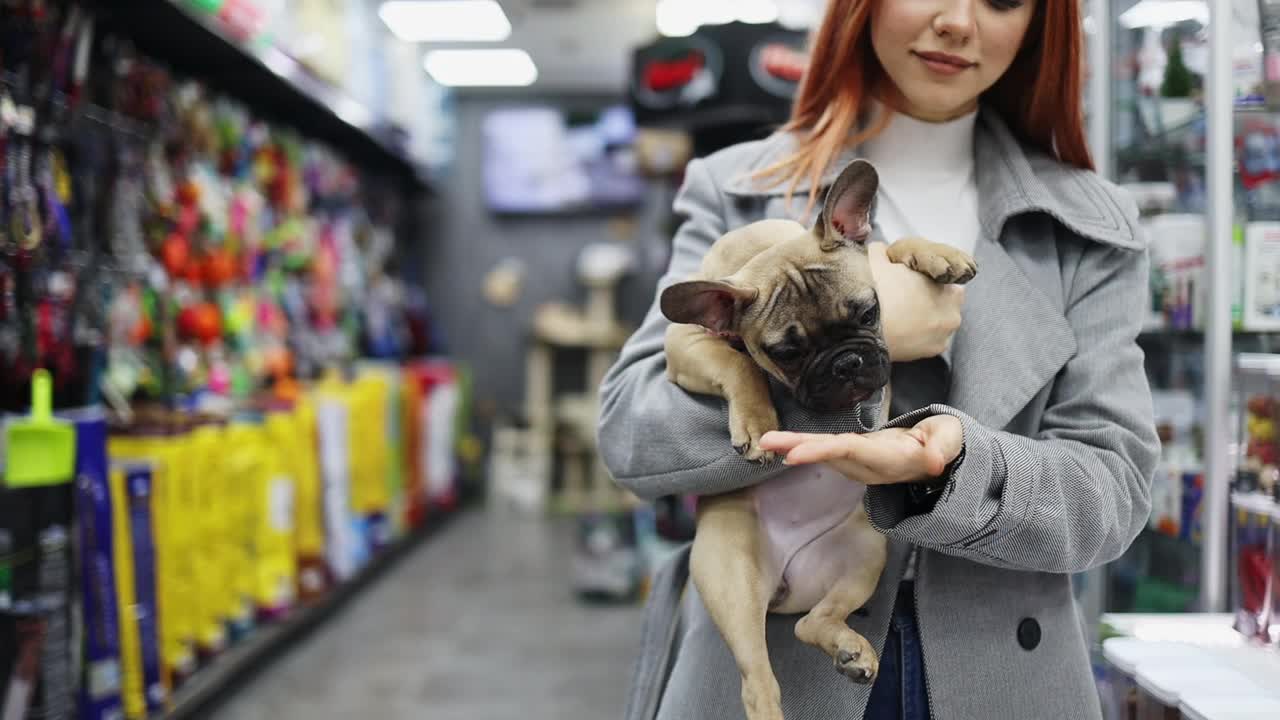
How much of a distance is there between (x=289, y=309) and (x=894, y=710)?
4656 mm

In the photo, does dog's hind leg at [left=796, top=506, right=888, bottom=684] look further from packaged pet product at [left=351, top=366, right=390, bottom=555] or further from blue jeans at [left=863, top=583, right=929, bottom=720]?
packaged pet product at [left=351, top=366, right=390, bottom=555]

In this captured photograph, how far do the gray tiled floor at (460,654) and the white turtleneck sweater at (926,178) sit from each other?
289cm

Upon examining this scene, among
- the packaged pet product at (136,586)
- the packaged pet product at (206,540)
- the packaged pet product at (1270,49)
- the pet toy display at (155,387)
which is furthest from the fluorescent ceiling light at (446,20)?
the packaged pet product at (1270,49)

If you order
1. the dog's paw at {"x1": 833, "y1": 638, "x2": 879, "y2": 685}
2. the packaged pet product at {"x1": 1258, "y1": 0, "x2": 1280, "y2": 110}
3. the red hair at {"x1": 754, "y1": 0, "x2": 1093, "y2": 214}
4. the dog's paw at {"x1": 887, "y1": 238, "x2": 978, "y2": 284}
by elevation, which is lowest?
the dog's paw at {"x1": 833, "y1": 638, "x2": 879, "y2": 685}

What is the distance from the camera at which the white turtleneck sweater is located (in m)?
1.30

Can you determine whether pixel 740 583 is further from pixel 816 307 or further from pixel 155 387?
pixel 155 387

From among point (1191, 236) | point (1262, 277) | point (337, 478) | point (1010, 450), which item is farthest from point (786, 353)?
point (337, 478)

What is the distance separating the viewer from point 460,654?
14.6 ft

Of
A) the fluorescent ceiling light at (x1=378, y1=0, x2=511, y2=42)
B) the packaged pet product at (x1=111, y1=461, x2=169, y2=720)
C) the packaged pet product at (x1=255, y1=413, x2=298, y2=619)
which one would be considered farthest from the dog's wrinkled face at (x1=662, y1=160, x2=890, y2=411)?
the fluorescent ceiling light at (x1=378, y1=0, x2=511, y2=42)

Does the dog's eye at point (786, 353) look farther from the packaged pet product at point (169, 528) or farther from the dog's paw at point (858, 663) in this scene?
the packaged pet product at point (169, 528)

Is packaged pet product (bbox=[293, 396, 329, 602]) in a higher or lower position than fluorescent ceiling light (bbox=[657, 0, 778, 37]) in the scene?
lower

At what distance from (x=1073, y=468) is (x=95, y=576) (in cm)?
262

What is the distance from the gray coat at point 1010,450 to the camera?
1.07 m

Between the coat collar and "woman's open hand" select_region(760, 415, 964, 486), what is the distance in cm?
36
